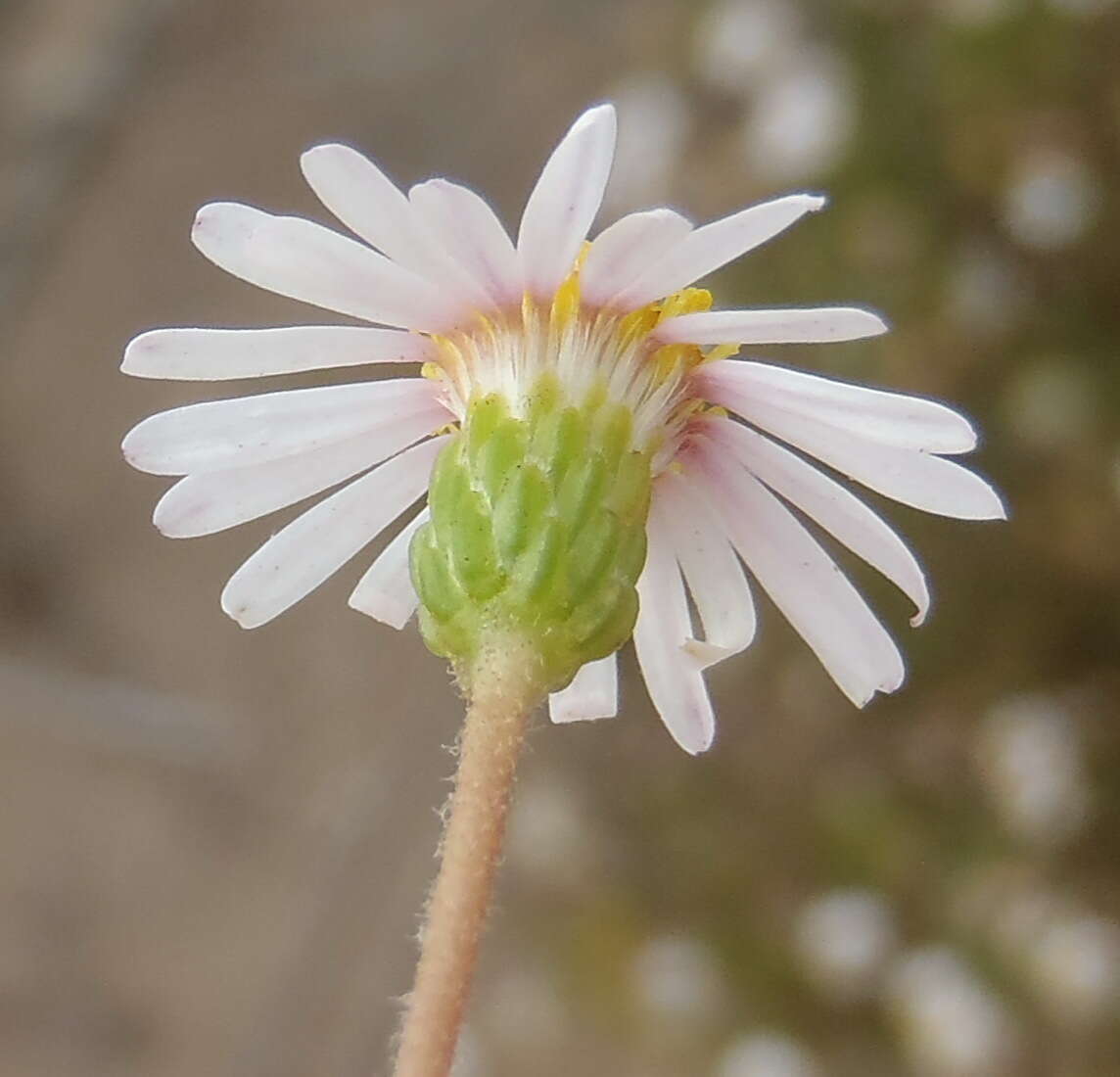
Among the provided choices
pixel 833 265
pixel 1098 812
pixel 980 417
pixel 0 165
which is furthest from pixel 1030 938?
pixel 0 165

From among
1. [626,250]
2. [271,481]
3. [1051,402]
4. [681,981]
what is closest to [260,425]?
[271,481]

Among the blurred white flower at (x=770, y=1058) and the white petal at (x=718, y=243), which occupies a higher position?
the white petal at (x=718, y=243)

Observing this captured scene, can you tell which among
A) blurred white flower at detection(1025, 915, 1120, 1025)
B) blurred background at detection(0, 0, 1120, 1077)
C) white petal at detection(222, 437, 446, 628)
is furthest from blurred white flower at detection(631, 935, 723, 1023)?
white petal at detection(222, 437, 446, 628)

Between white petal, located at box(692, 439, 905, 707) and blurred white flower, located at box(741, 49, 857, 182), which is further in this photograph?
blurred white flower, located at box(741, 49, 857, 182)

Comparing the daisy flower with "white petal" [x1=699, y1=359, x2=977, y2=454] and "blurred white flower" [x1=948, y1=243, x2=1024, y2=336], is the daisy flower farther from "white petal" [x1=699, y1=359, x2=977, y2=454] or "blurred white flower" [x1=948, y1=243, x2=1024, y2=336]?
"blurred white flower" [x1=948, y1=243, x2=1024, y2=336]

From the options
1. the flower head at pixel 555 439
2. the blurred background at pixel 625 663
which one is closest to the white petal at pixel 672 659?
the flower head at pixel 555 439

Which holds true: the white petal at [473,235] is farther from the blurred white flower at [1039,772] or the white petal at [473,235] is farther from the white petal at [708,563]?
the blurred white flower at [1039,772]

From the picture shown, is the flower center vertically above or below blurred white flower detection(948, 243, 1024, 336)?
below

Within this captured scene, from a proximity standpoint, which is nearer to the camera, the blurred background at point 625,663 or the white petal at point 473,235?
the white petal at point 473,235
